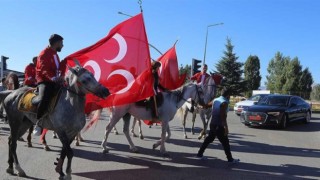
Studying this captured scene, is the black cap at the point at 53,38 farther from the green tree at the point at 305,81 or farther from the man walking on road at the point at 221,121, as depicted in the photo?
the green tree at the point at 305,81

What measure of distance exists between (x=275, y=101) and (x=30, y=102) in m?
15.0

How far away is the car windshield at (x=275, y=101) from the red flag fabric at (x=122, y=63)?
11.5 m

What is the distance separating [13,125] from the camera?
26.2ft

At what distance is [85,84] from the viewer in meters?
7.17

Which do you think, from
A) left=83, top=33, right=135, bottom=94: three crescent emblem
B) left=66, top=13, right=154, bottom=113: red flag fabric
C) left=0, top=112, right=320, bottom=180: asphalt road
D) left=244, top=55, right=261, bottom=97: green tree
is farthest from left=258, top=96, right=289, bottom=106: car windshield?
left=244, top=55, right=261, bottom=97: green tree

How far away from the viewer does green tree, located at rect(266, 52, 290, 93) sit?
6444 centimetres

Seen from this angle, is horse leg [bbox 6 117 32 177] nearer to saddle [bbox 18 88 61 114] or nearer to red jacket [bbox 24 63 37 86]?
saddle [bbox 18 88 61 114]

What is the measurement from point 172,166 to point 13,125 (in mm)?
3696

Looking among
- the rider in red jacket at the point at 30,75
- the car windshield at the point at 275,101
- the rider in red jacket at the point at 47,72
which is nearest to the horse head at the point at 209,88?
the rider in red jacket at the point at 30,75

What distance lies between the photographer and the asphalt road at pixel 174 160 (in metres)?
8.18

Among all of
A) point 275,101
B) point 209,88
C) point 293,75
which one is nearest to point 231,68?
point 293,75

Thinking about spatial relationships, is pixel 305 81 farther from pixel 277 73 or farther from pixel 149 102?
pixel 149 102

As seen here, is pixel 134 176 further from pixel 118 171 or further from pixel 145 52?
pixel 145 52

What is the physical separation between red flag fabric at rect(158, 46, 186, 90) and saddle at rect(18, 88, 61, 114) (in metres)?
4.55
